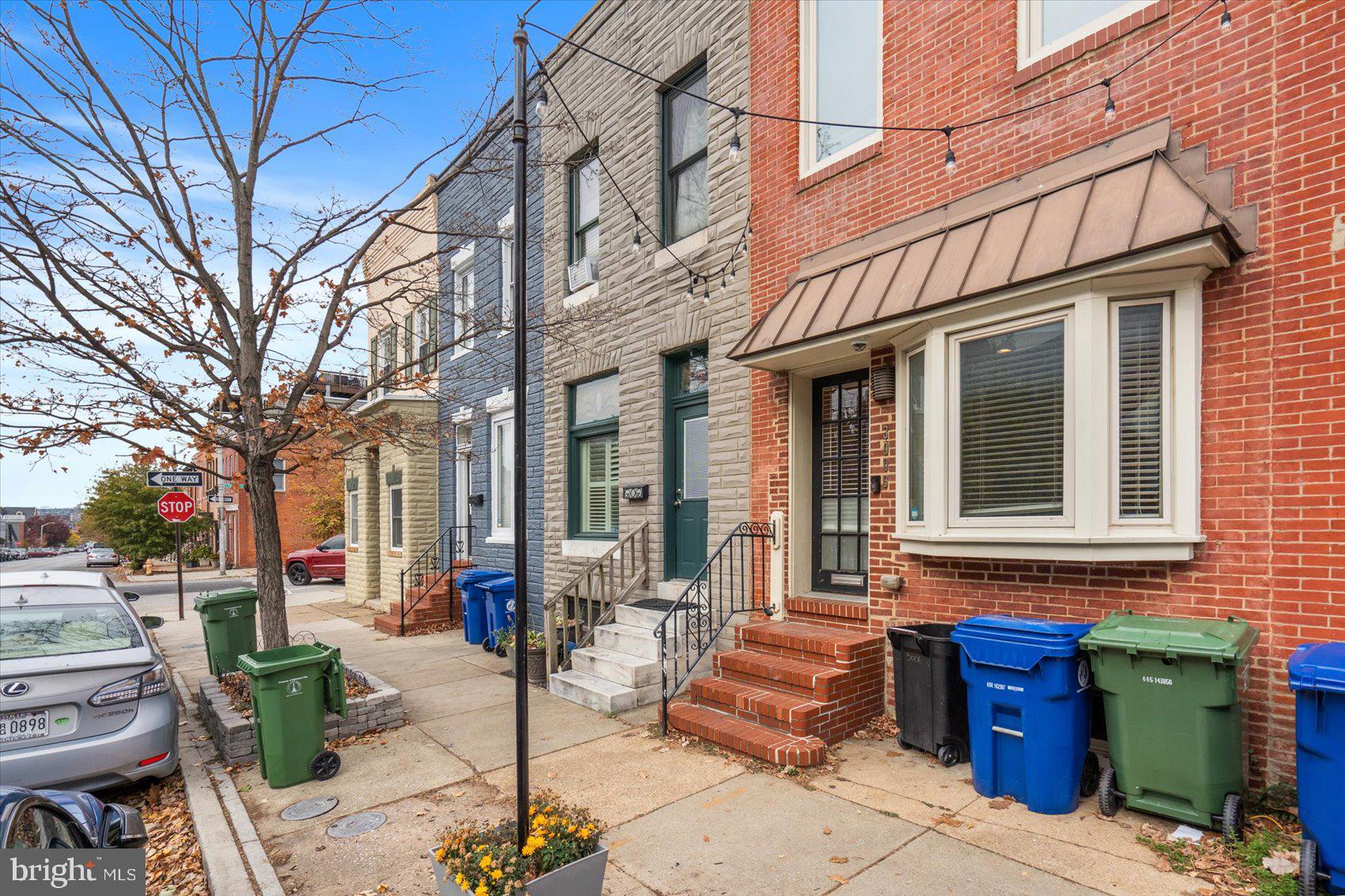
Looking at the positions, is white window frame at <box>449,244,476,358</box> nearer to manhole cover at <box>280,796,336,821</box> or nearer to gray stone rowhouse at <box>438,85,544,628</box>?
gray stone rowhouse at <box>438,85,544,628</box>

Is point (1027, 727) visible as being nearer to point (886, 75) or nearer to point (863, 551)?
point (863, 551)

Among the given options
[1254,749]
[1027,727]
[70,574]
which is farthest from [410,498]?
[1254,749]

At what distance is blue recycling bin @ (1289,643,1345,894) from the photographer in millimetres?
3172

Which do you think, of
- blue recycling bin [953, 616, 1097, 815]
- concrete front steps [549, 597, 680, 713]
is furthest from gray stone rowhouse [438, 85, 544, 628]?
blue recycling bin [953, 616, 1097, 815]

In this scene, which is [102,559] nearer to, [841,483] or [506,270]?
[506,270]

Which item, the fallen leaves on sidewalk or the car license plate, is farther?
the car license plate

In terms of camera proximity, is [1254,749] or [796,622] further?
[796,622]

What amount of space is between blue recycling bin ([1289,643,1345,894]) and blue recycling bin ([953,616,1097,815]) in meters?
1.04

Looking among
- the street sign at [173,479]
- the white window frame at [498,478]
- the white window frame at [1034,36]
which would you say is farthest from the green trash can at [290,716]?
the street sign at [173,479]

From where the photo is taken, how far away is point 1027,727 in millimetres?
4250

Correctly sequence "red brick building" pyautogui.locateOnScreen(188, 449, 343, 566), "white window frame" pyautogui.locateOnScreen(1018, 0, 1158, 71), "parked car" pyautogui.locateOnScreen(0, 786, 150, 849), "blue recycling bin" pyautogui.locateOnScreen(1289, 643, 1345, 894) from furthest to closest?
1. "red brick building" pyautogui.locateOnScreen(188, 449, 343, 566)
2. "white window frame" pyautogui.locateOnScreen(1018, 0, 1158, 71)
3. "blue recycling bin" pyautogui.locateOnScreen(1289, 643, 1345, 894)
4. "parked car" pyautogui.locateOnScreen(0, 786, 150, 849)

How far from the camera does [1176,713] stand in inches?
151

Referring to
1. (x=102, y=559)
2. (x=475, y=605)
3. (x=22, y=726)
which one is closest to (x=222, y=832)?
(x=22, y=726)

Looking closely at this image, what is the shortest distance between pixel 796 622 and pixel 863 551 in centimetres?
92
